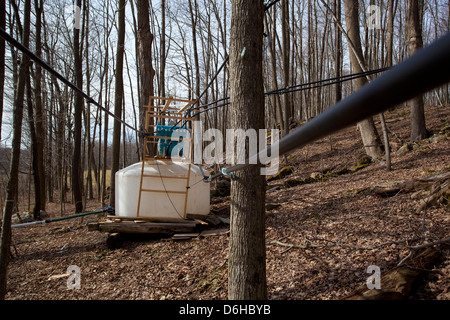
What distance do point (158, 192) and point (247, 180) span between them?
5.12m

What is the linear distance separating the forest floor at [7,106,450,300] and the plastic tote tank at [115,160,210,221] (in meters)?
0.78

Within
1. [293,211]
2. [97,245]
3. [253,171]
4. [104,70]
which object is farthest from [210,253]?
[104,70]

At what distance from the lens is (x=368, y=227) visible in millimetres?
4434

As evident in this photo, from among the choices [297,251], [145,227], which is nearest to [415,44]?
[297,251]

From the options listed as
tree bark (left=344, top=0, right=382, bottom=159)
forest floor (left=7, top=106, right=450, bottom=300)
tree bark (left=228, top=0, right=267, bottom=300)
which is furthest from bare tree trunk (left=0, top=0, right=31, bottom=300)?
tree bark (left=344, top=0, right=382, bottom=159)

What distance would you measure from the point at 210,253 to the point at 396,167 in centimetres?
558

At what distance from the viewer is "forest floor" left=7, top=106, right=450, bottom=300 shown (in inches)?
140

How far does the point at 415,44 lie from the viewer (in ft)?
30.0

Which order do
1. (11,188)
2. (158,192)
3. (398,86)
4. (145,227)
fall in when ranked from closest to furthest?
1. (398,86)
2. (11,188)
3. (145,227)
4. (158,192)

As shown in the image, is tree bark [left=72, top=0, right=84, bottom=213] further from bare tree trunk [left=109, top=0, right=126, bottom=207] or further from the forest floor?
the forest floor

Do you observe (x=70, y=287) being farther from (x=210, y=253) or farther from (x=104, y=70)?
(x=104, y=70)

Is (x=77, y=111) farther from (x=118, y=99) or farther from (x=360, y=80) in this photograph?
(x=360, y=80)

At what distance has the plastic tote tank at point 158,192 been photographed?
292 inches

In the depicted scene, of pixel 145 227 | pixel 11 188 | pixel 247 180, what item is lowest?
pixel 145 227
